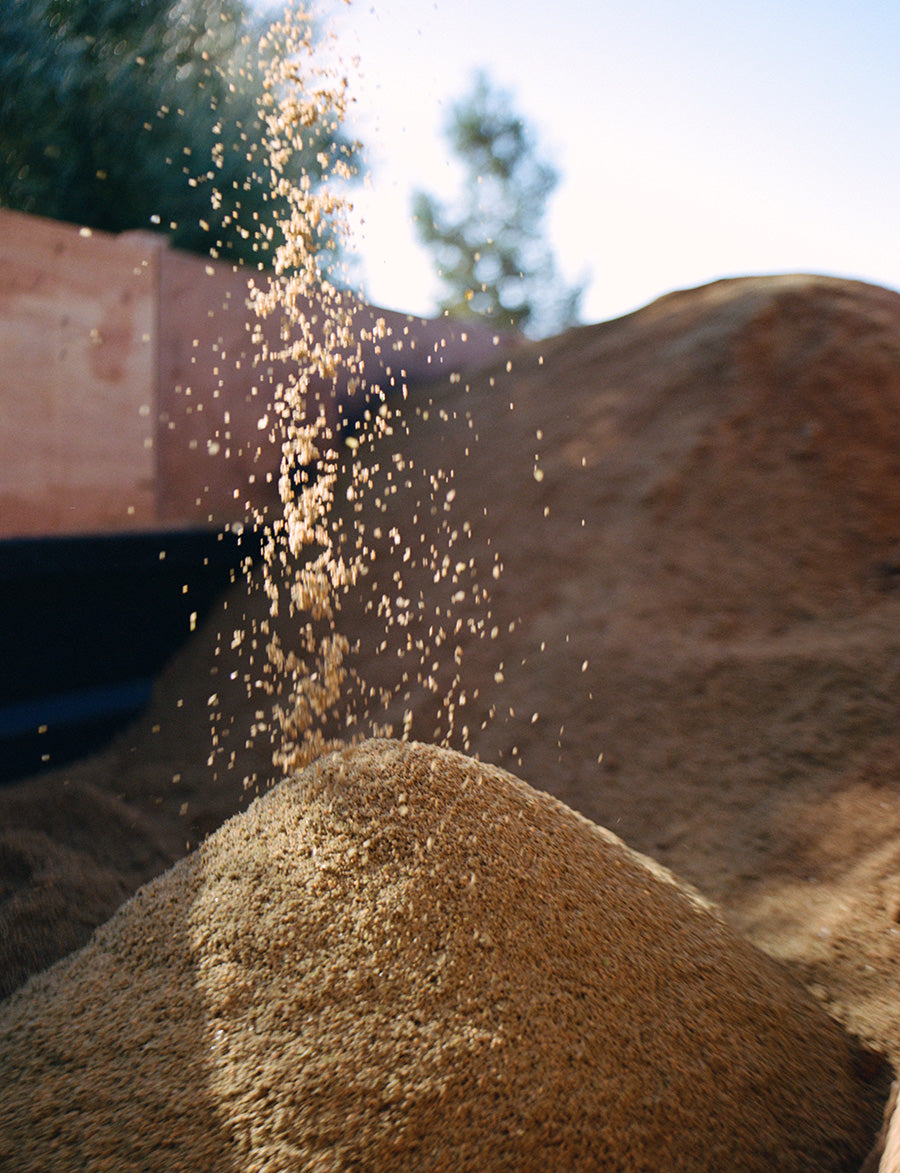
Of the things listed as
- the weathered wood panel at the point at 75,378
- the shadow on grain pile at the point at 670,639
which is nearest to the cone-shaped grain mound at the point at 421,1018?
the shadow on grain pile at the point at 670,639

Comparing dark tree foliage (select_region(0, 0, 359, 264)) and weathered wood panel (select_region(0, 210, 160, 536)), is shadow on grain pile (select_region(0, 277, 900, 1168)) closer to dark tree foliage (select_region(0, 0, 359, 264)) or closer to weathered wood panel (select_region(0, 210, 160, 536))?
weathered wood panel (select_region(0, 210, 160, 536))

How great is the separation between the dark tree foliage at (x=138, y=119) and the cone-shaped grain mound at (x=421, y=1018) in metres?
4.93

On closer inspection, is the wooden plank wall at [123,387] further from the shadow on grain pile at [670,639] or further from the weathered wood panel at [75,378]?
the shadow on grain pile at [670,639]

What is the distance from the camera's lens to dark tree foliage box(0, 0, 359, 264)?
5.26m

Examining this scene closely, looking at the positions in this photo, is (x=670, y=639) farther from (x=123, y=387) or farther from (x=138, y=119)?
(x=138, y=119)

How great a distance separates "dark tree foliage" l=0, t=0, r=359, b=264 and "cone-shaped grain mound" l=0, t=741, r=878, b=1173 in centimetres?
493

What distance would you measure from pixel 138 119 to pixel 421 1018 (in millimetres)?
6559

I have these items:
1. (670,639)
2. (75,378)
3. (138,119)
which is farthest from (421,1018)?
(138,119)

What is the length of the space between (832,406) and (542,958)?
9.30ft

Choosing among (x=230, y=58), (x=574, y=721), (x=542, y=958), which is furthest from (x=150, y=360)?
(x=230, y=58)

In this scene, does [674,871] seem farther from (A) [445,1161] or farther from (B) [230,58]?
(B) [230,58]

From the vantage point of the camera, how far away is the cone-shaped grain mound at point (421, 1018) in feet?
3.59

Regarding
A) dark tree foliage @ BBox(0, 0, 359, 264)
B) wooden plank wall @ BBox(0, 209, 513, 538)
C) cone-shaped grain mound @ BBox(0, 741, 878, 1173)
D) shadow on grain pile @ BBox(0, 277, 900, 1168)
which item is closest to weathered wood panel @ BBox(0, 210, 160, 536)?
wooden plank wall @ BBox(0, 209, 513, 538)

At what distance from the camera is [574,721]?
2.63 m
